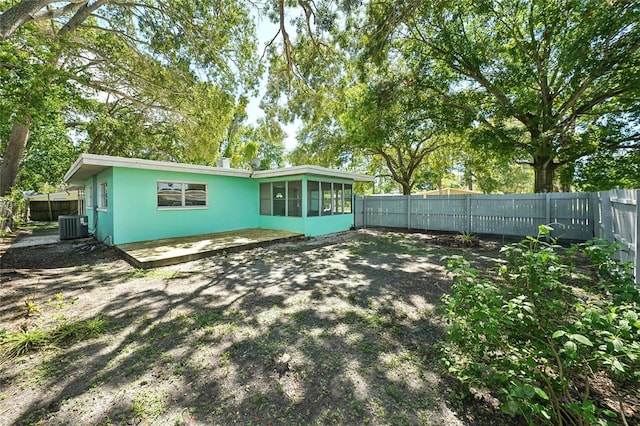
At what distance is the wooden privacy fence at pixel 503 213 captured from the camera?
243 inches

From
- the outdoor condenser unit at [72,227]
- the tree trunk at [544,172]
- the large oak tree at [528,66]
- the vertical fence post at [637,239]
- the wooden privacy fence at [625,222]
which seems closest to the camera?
the vertical fence post at [637,239]

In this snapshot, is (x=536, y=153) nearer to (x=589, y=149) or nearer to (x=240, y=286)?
(x=589, y=149)

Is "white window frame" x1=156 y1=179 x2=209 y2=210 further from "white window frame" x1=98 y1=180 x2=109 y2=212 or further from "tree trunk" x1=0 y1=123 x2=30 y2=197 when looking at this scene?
"tree trunk" x1=0 y1=123 x2=30 y2=197

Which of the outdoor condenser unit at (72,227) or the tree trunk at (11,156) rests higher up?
the tree trunk at (11,156)

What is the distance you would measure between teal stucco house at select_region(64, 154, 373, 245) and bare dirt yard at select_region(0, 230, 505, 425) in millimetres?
2560

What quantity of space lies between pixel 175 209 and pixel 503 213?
10.6m

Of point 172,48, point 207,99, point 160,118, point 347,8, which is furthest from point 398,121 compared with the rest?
point 160,118

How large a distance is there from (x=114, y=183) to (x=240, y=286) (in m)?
5.16

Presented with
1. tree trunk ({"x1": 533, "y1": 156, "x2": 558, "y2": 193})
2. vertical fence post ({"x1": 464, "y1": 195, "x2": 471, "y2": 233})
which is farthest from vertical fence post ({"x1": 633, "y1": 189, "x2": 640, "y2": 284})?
tree trunk ({"x1": 533, "y1": 156, "x2": 558, "y2": 193})

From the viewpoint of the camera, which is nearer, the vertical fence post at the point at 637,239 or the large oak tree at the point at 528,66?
the vertical fence post at the point at 637,239

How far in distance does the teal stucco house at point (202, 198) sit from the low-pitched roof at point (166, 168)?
0.06 feet

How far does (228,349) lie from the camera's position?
8.16 ft

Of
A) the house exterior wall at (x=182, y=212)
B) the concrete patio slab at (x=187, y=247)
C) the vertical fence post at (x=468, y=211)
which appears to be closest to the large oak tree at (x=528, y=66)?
the vertical fence post at (x=468, y=211)

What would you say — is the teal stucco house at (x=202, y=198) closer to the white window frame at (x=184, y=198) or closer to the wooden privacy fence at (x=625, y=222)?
the white window frame at (x=184, y=198)
